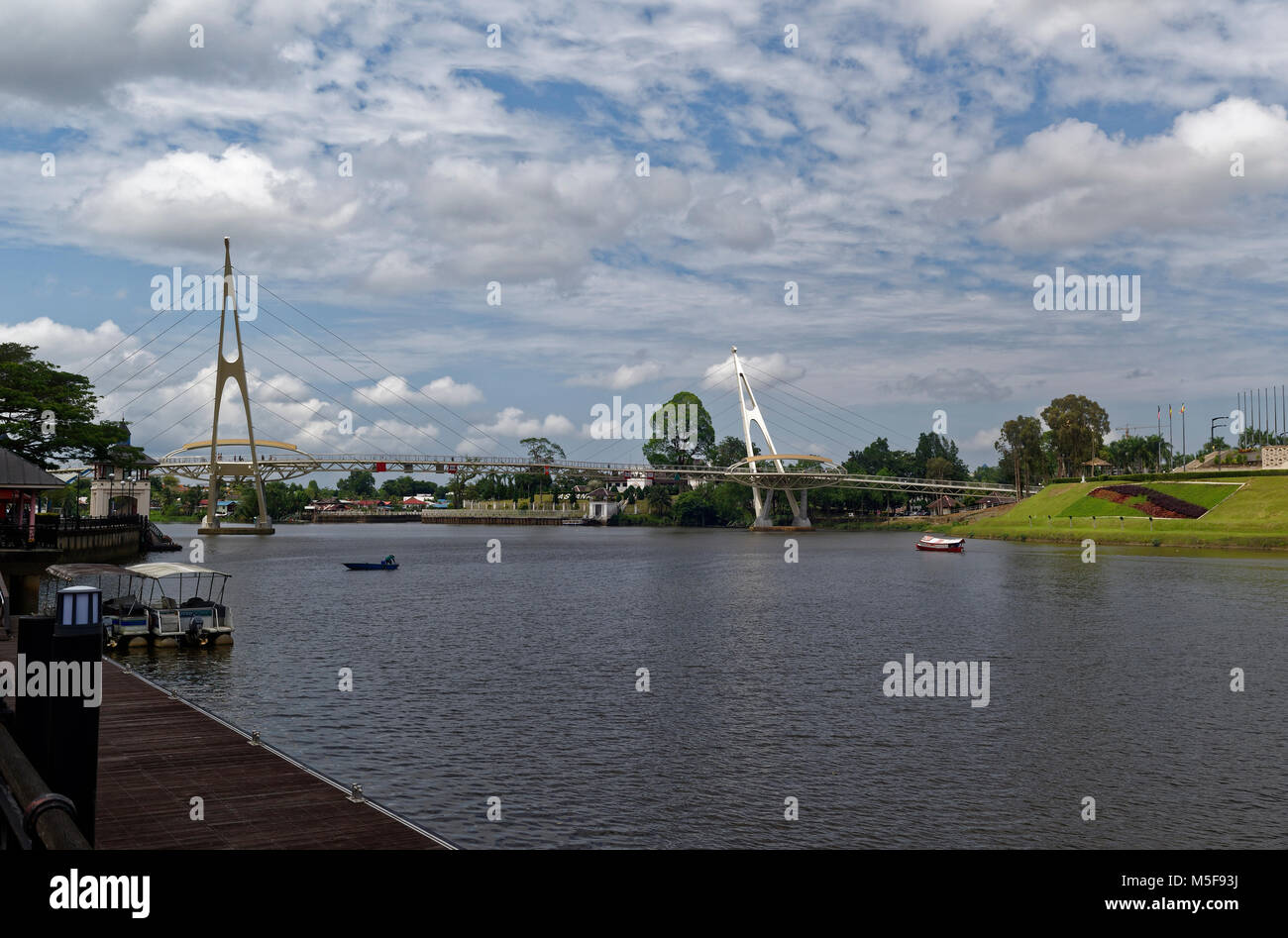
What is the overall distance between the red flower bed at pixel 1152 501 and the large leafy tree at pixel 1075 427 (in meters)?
33.4

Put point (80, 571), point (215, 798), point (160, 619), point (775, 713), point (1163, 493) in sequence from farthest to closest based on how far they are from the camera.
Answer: point (1163, 493), point (160, 619), point (80, 571), point (775, 713), point (215, 798)

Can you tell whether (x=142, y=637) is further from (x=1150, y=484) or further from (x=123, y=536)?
(x=1150, y=484)

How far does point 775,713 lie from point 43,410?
6992 centimetres

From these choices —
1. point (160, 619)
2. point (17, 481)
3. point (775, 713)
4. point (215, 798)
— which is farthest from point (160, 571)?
point (775, 713)

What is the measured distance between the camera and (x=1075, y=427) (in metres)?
165

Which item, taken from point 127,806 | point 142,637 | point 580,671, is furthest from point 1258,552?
point 127,806

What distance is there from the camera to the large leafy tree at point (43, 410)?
243 feet

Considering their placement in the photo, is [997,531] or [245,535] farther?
[245,535]

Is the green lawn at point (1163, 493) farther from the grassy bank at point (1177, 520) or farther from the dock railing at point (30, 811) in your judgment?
the dock railing at point (30, 811)

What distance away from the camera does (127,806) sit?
51.5 feet

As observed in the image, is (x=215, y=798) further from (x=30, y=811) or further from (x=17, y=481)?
(x=17, y=481)

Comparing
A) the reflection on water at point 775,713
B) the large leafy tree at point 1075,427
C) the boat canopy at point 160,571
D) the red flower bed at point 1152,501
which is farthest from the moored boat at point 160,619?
the large leafy tree at point 1075,427

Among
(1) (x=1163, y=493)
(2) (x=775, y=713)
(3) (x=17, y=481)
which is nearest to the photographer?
(2) (x=775, y=713)

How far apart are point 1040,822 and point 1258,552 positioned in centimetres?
9118
